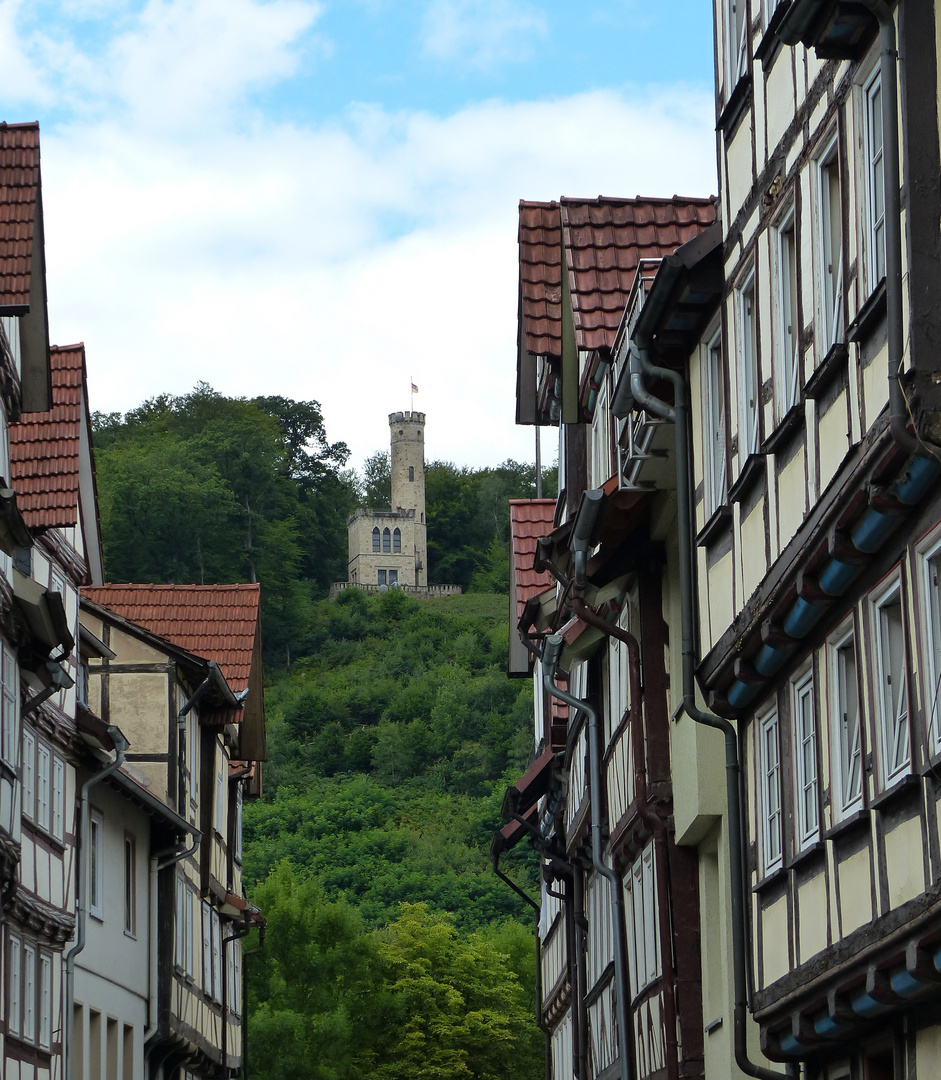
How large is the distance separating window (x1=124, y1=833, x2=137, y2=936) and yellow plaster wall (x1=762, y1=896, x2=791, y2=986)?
13.6 meters

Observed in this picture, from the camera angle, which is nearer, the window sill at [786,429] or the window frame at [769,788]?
the window sill at [786,429]

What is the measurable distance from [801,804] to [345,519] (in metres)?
149

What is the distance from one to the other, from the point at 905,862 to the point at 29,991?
39.2ft

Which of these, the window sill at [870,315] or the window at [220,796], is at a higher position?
the window at [220,796]

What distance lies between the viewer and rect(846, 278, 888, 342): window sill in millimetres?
8586

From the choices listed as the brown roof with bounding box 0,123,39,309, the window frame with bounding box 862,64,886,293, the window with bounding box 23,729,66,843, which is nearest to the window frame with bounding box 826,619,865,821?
the window frame with bounding box 862,64,886,293

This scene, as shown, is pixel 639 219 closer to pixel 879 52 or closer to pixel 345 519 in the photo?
pixel 879 52

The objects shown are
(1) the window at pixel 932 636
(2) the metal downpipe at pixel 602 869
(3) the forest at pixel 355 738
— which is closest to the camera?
(1) the window at pixel 932 636

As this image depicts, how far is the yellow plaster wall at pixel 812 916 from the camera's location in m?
9.91

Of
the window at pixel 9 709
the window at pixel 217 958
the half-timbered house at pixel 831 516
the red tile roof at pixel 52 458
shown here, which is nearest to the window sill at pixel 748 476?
the half-timbered house at pixel 831 516

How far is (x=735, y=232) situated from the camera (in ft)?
38.8

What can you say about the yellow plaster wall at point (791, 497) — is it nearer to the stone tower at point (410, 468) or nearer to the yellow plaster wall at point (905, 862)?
the yellow plaster wall at point (905, 862)

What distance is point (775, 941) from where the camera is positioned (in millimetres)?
10969

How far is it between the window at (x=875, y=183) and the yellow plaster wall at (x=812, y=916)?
3.09 metres
